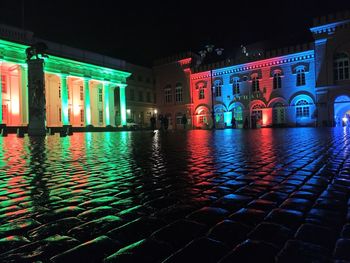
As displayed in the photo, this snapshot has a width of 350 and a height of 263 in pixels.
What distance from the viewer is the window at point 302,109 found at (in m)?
40.5

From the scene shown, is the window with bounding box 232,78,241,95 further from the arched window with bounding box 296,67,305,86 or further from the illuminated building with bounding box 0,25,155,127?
the illuminated building with bounding box 0,25,155,127

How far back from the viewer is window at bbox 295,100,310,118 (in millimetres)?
40469

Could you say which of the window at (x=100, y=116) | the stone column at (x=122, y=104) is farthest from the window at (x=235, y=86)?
the window at (x=100, y=116)

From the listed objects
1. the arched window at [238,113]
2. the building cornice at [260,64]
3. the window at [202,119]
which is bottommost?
the window at [202,119]

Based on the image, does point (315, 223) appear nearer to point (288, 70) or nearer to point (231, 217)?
point (231, 217)

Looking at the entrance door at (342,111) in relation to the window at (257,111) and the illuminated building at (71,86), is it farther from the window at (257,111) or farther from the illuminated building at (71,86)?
the illuminated building at (71,86)

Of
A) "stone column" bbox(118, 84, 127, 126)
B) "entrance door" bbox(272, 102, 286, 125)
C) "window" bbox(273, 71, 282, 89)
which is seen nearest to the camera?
"entrance door" bbox(272, 102, 286, 125)

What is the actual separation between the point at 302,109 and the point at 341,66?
7.08 meters

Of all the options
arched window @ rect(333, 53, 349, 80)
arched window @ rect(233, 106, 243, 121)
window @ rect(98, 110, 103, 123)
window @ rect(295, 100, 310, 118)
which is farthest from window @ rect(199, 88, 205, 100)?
arched window @ rect(333, 53, 349, 80)

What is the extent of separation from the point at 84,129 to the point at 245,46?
101 ft

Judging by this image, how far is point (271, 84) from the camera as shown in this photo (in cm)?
4391

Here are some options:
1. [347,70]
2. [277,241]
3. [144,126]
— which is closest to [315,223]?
[277,241]

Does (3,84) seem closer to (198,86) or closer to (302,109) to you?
(198,86)

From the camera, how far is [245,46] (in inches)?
2053
